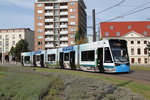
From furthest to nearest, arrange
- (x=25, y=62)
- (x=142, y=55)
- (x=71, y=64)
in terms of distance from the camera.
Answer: (x=142, y=55) → (x=25, y=62) → (x=71, y=64)

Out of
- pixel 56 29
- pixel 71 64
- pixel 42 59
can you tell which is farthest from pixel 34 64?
pixel 56 29

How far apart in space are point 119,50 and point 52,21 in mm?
70577

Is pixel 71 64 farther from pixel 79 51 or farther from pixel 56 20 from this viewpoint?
pixel 56 20

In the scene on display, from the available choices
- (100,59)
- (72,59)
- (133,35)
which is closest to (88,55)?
(100,59)

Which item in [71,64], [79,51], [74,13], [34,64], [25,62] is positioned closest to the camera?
[79,51]

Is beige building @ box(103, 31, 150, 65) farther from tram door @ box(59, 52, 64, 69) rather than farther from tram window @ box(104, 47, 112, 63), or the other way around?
tram window @ box(104, 47, 112, 63)

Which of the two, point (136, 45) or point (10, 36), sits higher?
point (10, 36)

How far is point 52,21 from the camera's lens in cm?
8688

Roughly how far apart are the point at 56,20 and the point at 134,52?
32.0 metres

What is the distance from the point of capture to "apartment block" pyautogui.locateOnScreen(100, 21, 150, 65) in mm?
74500

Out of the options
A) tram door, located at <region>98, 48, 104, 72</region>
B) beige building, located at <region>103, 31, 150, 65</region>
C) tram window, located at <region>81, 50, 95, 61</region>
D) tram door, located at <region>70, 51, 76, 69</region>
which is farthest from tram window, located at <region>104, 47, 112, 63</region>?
beige building, located at <region>103, 31, 150, 65</region>

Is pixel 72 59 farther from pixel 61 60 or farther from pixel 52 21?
pixel 52 21

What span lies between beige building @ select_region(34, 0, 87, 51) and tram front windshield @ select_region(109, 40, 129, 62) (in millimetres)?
66722

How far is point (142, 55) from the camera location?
74.4m
